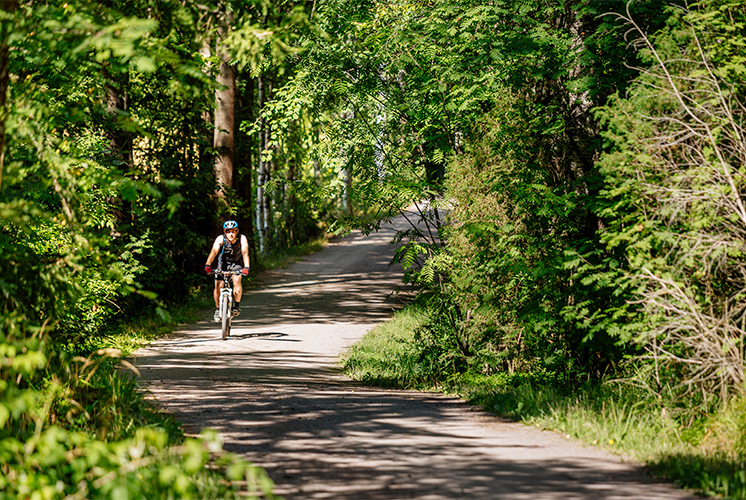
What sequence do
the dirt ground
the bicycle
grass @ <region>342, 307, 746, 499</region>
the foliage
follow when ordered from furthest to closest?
the bicycle < the foliage < grass @ <region>342, 307, 746, 499</region> < the dirt ground

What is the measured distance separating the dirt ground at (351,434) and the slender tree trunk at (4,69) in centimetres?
285

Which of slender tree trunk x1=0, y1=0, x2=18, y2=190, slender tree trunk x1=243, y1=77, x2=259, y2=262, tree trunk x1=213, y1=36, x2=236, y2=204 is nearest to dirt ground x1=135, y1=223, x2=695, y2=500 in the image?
slender tree trunk x1=0, y1=0, x2=18, y2=190

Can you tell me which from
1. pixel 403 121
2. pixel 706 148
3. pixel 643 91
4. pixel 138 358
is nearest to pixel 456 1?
pixel 403 121

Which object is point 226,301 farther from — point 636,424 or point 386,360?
point 636,424

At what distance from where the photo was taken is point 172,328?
587 inches

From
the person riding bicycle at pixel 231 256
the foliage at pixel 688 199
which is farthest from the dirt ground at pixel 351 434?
the foliage at pixel 688 199

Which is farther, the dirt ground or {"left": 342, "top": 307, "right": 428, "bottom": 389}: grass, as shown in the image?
{"left": 342, "top": 307, "right": 428, "bottom": 389}: grass

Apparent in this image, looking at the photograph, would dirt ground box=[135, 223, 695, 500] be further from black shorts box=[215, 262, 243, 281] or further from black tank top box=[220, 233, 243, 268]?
black tank top box=[220, 233, 243, 268]

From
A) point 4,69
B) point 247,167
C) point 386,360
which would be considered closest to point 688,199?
point 4,69

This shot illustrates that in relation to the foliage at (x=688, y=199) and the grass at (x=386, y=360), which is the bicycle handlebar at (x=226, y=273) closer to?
the grass at (x=386, y=360)

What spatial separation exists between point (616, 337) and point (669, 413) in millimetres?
1911

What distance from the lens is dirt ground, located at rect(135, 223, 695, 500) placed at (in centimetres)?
480

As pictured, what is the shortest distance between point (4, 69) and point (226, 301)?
8407 millimetres

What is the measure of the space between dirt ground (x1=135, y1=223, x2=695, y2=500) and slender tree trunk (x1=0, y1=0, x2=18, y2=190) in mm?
2852
